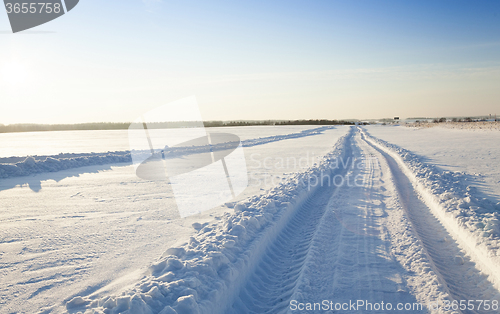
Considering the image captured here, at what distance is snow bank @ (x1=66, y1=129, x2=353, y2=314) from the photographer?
9.55 ft

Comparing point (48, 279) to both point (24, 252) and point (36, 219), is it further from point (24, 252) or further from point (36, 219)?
point (36, 219)

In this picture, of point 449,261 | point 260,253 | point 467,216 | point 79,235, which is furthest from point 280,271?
point 467,216

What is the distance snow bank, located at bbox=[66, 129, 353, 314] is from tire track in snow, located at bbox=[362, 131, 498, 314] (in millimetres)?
2635

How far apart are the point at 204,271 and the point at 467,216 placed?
5.34 meters

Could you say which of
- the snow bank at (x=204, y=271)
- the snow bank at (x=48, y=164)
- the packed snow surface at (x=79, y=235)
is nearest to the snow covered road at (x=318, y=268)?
the snow bank at (x=204, y=271)

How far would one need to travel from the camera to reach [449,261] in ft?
13.5

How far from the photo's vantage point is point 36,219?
6020 mm

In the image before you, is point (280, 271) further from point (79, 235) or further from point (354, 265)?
point (79, 235)

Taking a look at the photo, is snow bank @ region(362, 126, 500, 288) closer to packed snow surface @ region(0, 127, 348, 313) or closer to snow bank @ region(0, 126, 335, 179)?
packed snow surface @ region(0, 127, 348, 313)

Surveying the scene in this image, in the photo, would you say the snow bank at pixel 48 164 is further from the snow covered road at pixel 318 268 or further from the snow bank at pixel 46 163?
the snow covered road at pixel 318 268

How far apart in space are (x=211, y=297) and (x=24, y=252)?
11.9ft

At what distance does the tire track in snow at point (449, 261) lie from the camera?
341cm

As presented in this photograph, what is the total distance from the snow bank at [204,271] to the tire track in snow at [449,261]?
8.65 ft

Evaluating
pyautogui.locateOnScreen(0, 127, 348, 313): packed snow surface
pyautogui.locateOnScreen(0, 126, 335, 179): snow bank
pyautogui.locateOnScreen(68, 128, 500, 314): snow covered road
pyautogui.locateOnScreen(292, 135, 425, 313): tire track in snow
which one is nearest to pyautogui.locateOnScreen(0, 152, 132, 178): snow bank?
pyautogui.locateOnScreen(0, 126, 335, 179): snow bank
